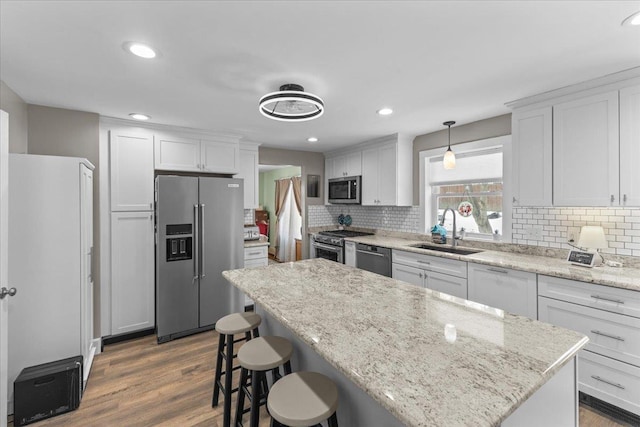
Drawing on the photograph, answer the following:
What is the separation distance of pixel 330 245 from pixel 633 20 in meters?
3.59

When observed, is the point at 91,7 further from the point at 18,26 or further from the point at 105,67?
the point at 105,67

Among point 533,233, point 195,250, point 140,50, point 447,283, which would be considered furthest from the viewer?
point 195,250

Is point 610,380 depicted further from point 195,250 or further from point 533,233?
point 195,250

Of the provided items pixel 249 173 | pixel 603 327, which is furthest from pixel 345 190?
pixel 603 327

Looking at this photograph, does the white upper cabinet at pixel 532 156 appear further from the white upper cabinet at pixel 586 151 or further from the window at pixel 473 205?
A: the window at pixel 473 205

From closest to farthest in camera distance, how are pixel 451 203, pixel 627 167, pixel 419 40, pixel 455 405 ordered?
pixel 455 405
pixel 419 40
pixel 627 167
pixel 451 203

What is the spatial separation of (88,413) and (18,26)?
95.8 inches

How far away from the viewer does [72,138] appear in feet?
9.37

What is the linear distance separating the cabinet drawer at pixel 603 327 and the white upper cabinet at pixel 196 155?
3586 mm

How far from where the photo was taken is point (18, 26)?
1538 millimetres

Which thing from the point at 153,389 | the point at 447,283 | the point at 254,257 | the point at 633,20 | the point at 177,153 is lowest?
the point at 153,389

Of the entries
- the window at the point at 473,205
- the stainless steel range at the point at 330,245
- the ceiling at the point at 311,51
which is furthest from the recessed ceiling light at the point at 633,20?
the stainless steel range at the point at 330,245

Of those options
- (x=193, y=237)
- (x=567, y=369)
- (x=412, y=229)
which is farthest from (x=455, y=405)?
(x=412, y=229)

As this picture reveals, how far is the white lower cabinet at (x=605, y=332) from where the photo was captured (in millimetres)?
1899
